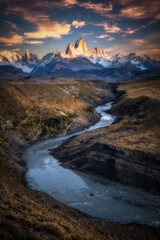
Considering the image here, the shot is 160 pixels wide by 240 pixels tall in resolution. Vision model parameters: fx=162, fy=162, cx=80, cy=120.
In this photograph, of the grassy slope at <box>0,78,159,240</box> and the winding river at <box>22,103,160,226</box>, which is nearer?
the grassy slope at <box>0,78,159,240</box>

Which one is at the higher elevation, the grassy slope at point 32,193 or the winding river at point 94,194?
the grassy slope at point 32,193

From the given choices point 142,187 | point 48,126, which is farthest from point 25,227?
point 48,126

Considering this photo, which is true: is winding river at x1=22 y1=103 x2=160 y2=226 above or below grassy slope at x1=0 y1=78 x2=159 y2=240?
below

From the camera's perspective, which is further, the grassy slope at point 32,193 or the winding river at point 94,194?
the winding river at point 94,194

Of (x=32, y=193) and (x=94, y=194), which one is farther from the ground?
(x=32, y=193)
